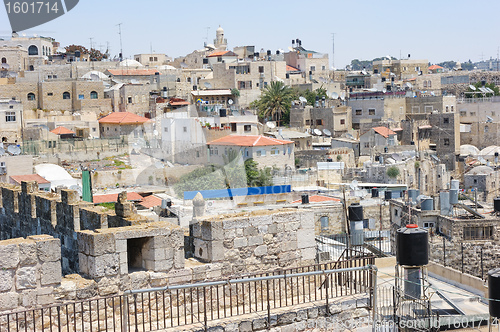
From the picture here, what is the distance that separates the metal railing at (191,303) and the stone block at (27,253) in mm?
464

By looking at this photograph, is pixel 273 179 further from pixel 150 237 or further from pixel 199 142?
pixel 150 237

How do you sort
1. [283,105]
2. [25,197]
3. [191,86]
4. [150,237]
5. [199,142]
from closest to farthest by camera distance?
[150,237] → [25,197] → [199,142] → [283,105] → [191,86]

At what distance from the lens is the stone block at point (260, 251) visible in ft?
28.0

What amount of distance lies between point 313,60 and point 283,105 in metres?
20.9

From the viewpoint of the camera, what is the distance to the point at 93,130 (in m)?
51.5

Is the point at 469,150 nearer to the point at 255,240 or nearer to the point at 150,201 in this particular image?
the point at 150,201

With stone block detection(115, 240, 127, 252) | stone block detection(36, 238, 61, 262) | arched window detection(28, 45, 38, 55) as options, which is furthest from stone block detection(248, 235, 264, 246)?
arched window detection(28, 45, 38, 55)

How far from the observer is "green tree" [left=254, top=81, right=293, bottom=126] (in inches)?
2349

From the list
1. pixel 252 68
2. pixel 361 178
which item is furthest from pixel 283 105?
pixel 361 178

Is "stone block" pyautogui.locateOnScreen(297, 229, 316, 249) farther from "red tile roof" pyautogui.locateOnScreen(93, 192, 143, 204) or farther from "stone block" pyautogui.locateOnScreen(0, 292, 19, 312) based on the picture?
"red tile roof" pyautogui.locateOnScreen(93, 192, 143, 204)

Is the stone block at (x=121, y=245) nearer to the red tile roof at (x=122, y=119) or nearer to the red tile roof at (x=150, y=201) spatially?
the red tile roof at (x=150, y=201)

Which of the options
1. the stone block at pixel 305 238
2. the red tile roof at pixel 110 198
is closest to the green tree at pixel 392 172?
the red tile roof at pixel 110 198

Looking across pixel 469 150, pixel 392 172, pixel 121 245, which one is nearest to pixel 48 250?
pixel 121 245

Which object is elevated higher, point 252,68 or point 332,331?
point 252,68
